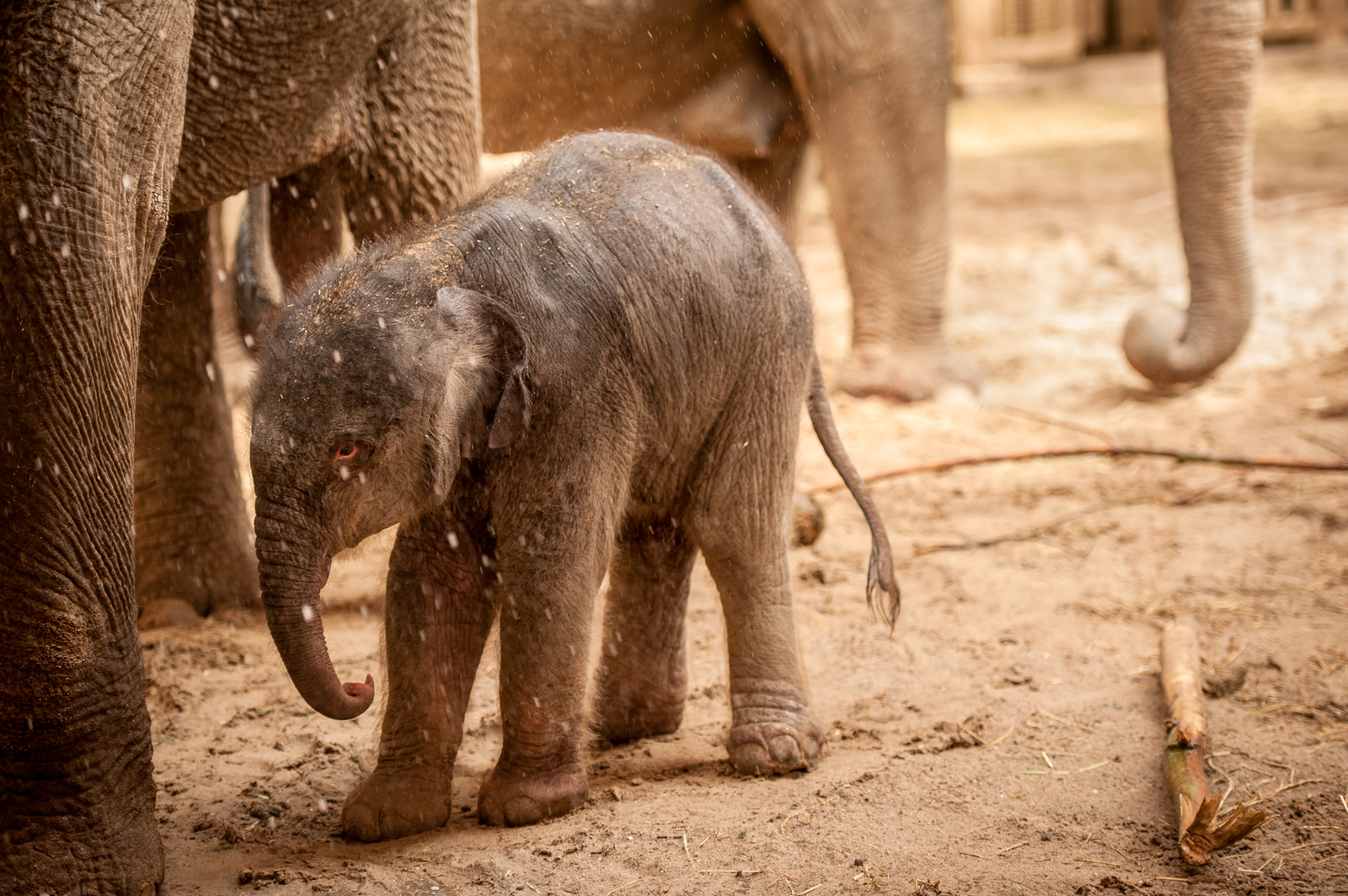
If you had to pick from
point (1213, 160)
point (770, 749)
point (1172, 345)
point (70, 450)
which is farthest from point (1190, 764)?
point (1172, 345)

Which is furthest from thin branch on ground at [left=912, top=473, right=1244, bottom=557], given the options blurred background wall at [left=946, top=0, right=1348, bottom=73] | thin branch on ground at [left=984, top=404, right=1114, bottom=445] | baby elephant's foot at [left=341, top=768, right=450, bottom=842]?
blurred background wall at [left=946, top=0, right=1348, bottom=73]

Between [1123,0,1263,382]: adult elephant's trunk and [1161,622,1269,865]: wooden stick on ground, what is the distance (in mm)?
2347

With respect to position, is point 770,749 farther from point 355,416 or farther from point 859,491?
point 355,416

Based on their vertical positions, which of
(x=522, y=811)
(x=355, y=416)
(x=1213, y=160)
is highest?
(x=1213, y=160)

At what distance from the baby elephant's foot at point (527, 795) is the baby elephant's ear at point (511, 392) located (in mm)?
699

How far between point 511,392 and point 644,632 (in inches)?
38.0

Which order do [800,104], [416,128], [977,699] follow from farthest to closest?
[800,104] < [416,128] < [977,699]

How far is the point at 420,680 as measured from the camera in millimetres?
2883

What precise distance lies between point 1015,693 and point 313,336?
2.05 metres

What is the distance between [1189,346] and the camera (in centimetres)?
596

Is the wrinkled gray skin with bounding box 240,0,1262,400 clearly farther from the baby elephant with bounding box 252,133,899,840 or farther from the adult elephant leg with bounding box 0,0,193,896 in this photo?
the adult elephant leg with bounding box 0,0,193,896

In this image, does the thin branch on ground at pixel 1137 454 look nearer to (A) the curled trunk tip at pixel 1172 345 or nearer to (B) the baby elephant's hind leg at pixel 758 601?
(A) the curled trunk tip at pixel 1172 345

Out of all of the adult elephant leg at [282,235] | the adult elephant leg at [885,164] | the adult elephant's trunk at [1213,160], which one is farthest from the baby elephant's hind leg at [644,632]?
the adult elephant leg at [885,164]

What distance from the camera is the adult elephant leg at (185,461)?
4094 millimetres
